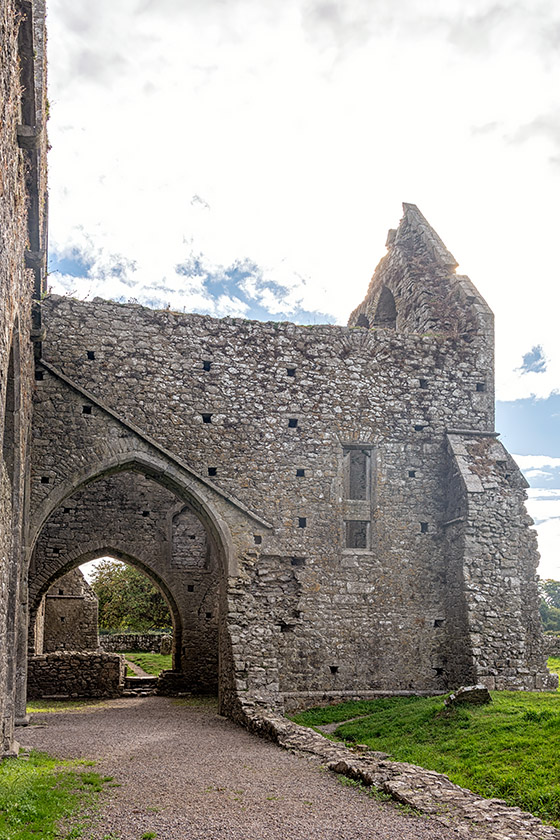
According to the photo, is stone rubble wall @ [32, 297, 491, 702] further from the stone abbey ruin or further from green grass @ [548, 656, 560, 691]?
green grass @ [548, 656, 560, 691]

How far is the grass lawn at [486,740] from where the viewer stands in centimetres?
691

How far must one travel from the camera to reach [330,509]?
14.4 meters

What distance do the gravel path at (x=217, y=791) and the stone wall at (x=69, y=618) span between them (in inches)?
470

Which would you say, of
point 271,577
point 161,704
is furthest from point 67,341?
point 161,704

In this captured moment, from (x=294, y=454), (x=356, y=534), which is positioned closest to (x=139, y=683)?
(x=356, y=534)

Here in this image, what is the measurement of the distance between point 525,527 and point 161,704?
28.2 feet

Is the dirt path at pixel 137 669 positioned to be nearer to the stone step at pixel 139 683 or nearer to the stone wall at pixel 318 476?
the stone step at pixel 139 683

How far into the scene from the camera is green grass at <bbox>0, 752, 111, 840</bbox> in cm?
564

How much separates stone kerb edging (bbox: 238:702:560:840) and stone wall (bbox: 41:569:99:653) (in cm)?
1556

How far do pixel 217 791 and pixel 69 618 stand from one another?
1775 centimetres

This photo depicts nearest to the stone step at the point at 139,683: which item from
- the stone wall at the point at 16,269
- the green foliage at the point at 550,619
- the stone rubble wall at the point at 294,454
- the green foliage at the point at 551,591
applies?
the stone rubble wall at the point at 294,454

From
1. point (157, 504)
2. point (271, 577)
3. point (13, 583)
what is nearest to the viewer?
point (13, 583)

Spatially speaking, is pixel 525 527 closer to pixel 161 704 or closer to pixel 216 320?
pixel 216 320

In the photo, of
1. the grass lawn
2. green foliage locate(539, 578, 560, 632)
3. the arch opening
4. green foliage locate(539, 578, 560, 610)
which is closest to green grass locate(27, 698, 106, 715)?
the arch opening
